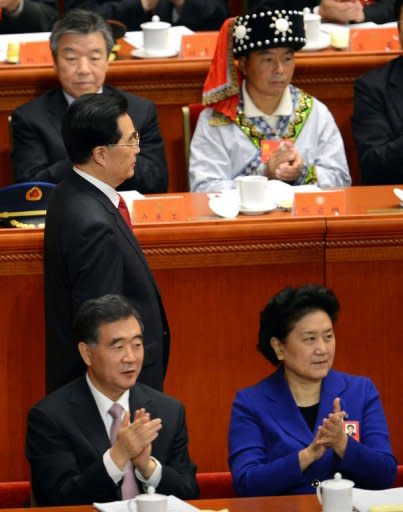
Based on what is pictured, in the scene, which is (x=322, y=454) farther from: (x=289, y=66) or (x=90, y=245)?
(x=289, y=66)

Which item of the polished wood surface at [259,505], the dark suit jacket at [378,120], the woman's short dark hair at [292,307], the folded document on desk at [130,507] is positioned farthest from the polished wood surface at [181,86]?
the folded document on desk at [130,507]

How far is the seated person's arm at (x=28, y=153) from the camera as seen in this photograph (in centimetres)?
500

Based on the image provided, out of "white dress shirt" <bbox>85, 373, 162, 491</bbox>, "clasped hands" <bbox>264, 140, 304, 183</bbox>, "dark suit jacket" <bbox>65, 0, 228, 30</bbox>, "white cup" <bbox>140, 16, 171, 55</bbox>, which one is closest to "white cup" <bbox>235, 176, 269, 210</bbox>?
"clasped hands" <bbox>264, 140, 304, 183</bbox>

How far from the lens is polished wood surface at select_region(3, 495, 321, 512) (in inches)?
127

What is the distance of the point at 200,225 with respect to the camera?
4.30 m

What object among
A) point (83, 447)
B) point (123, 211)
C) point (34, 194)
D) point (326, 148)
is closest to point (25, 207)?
point (34, 194)

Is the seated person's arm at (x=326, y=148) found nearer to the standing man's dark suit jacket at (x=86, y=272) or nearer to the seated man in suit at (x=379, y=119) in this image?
the seated man in suit at (x=379, y=119)

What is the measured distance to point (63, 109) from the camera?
514cm

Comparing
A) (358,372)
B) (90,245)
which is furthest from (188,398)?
(90,245)

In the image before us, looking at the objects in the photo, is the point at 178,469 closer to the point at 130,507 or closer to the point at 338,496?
the point at 130,507

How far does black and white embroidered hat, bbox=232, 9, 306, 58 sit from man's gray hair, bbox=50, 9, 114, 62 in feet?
1.46

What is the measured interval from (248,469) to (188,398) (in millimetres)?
742

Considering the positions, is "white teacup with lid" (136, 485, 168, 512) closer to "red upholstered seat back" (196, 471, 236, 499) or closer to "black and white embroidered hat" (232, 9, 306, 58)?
"red upholstered seat back" (196, 471, 236, 499)

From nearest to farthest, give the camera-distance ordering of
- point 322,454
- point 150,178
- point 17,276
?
point 322,454
point 17,276
point 150,178
